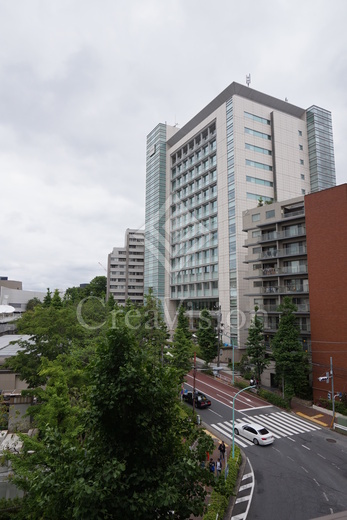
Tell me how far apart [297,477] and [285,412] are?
13.2 meters

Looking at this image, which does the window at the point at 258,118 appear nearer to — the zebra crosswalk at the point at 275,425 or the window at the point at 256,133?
the window at the point at 256,133

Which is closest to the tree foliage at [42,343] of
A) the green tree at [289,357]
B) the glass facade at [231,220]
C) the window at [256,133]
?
the green tree at [289,357]

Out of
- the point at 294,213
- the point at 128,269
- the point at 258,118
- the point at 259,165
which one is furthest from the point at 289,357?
the point at 128,269

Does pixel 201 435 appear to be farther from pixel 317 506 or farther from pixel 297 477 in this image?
pixel 297 477

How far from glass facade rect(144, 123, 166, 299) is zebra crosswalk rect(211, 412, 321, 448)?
46.5m

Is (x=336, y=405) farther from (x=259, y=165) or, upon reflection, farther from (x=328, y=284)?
(x=259, y=165)

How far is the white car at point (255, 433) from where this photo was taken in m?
23.4

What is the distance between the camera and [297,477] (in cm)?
1861

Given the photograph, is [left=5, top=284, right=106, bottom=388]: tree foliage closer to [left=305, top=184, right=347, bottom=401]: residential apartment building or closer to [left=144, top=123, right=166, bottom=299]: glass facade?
[left=305, top=184, right=347, bottom=401]: residential apartment building

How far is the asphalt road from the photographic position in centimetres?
1560

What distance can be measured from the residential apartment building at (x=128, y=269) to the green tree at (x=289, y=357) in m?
78.5

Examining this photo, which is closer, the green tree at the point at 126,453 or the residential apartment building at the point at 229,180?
the green tree at the point at 126,453

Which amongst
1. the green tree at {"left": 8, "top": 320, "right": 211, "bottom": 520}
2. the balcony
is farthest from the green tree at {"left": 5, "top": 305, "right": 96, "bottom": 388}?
the balcony

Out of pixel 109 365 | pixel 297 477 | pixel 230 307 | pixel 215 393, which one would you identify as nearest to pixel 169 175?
pixel 230 307
